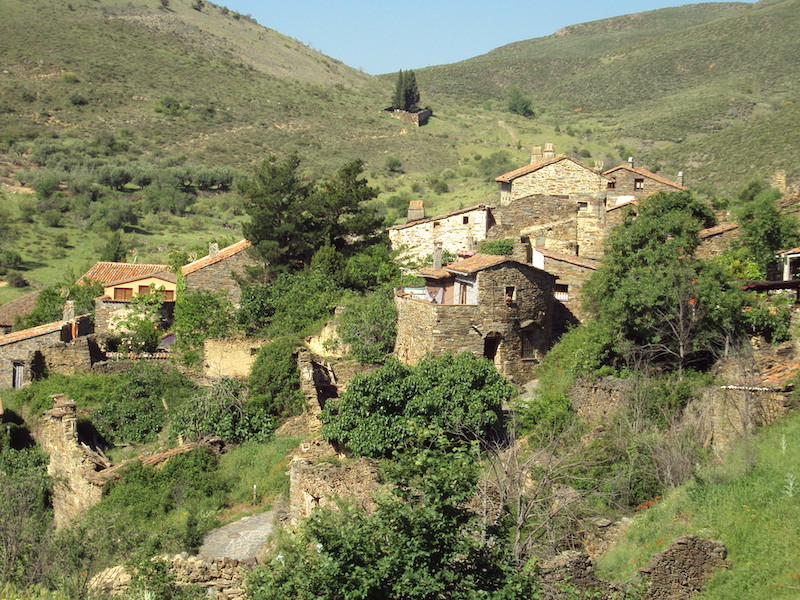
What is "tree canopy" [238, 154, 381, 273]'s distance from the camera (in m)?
30.3

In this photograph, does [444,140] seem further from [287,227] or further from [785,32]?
[287,227]

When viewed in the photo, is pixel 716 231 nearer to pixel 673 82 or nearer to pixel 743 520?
pixel 743 520

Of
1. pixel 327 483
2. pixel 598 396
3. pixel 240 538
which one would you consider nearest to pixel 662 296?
pixel 598 396

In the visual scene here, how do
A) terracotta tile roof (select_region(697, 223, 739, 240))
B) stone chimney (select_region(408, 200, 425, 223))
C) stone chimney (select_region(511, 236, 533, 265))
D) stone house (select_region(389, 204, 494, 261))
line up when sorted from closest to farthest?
terracotta tile roof (select_region(697, 223, 739, 240)) < stone chimney (select_region(511, 236, 533, 265)) < stone house (select_region(389, 204, 494, 261)) < stone chimney (select_region(408, 200, 425, 223))

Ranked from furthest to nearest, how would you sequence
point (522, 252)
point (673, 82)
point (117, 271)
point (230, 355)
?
point (673, 82), point (117, 271), point (522, 252), point (230, 355)

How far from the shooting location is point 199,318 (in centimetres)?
2830

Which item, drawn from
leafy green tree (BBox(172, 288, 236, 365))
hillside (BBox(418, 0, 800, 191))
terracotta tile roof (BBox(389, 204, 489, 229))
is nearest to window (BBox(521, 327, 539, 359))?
terracotta tile roof (BBox(389, 204, 489, 229))

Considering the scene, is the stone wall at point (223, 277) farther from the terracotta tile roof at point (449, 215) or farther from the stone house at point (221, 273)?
the terracotta tile roof at point (449, 215)

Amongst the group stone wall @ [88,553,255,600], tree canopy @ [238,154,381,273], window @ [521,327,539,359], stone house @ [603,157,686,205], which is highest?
stone house @ [603,157,686,205]

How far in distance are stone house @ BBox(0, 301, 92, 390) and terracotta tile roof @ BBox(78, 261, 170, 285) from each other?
24.1 ft

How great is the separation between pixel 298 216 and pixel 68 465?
496 inches

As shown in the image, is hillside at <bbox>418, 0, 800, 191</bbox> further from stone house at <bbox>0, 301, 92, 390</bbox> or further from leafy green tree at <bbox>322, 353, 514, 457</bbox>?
stone house at <bbox>0, 301, 92, 390</bbox>

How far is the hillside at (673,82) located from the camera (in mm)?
52938

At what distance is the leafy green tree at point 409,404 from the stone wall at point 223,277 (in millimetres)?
11243
